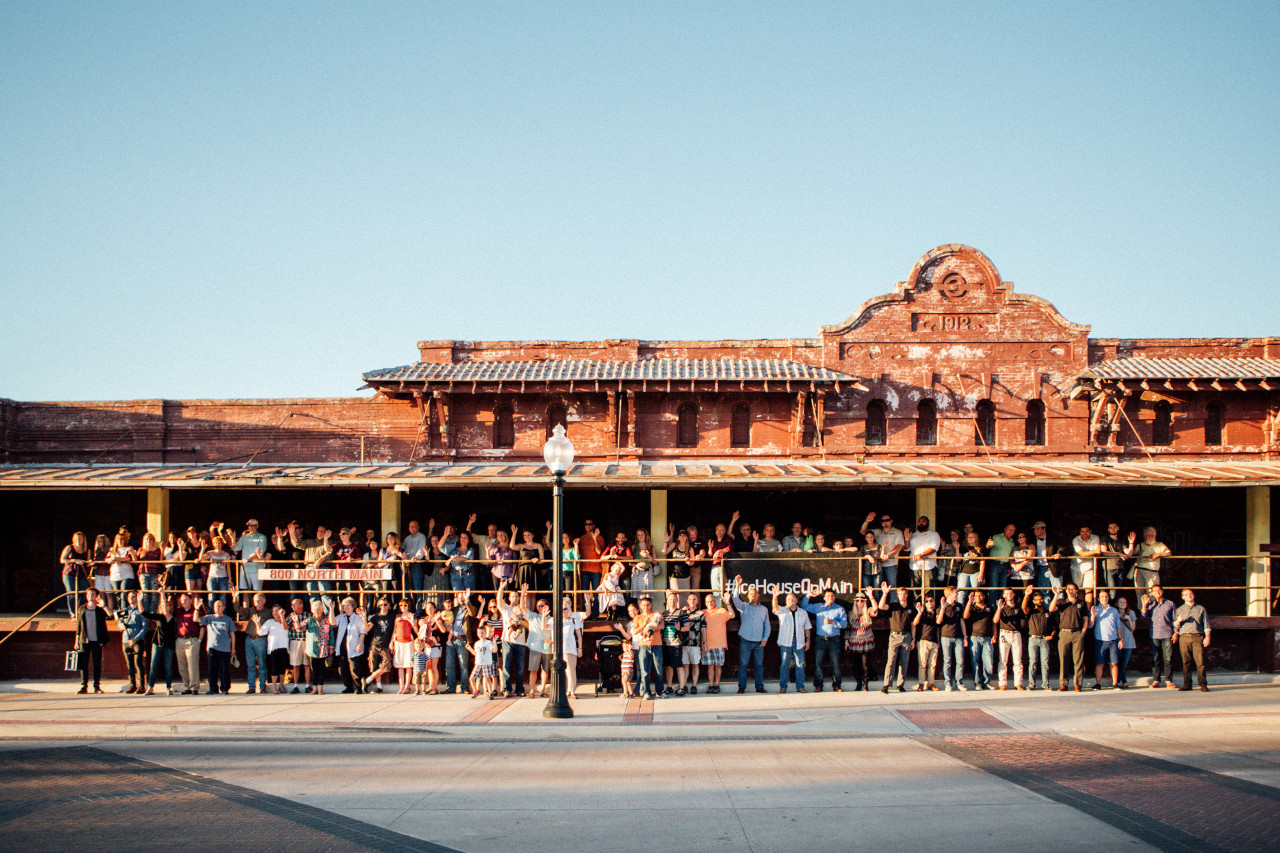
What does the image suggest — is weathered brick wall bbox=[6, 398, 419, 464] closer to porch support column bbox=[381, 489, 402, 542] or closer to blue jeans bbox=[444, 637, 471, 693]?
porch support column bbox=[381, 489, 402, 542]

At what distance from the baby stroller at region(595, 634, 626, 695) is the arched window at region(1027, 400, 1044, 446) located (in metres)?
14.0

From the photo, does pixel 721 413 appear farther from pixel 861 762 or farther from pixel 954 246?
pixel 861 762

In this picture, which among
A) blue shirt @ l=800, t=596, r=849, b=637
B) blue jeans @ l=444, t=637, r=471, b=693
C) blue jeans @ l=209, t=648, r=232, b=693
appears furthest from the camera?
blue jeans @ l=209, t=648, r=232, b=693

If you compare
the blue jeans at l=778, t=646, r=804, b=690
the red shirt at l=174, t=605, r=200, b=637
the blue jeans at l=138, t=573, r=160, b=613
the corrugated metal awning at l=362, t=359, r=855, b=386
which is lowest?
the blue jeans at l=778, t=646, r=804, b=690

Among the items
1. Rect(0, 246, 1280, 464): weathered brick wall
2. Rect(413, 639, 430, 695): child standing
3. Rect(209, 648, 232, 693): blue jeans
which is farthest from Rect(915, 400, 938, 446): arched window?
Rect(209, 648, 232, 693): blue jeans

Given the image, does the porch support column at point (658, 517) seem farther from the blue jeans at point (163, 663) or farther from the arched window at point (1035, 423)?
the arched window at point (1035, 423)

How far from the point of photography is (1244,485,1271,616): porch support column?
1947cm

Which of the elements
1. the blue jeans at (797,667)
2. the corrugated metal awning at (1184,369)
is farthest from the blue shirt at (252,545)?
the corrugated metal awning at (1184,369)

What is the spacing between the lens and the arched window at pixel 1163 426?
26.0 metres

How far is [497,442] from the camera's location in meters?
26.5

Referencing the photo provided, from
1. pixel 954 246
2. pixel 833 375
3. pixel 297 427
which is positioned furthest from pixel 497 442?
pixel 954 246

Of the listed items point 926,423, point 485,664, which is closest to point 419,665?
point 485,664

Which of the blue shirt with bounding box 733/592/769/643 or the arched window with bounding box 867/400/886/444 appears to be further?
the arched window with bounding box 867/400/886/444

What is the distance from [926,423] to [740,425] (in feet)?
16.0
